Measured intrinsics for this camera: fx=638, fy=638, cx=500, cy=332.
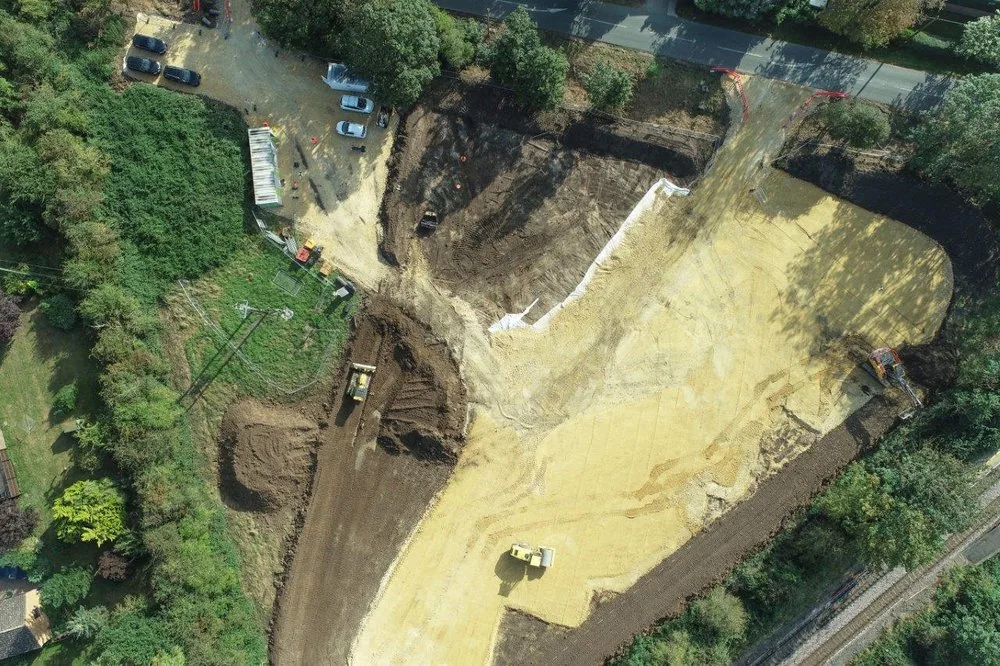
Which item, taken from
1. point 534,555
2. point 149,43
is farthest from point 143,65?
point 534,555

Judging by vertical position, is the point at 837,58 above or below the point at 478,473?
above

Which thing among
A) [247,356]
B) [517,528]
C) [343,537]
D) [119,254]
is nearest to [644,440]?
[517,528]

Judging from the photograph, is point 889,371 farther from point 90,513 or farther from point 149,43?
point 149,43

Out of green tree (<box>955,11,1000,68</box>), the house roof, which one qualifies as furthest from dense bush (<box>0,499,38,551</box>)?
green tree (<box>955,11,1000,68</box>)

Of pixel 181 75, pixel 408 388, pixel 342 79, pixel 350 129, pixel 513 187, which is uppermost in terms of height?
pixel 181 75

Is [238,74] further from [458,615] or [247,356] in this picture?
[458,615]

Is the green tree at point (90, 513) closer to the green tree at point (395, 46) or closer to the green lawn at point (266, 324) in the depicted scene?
the green lawn at point (266, 324)
